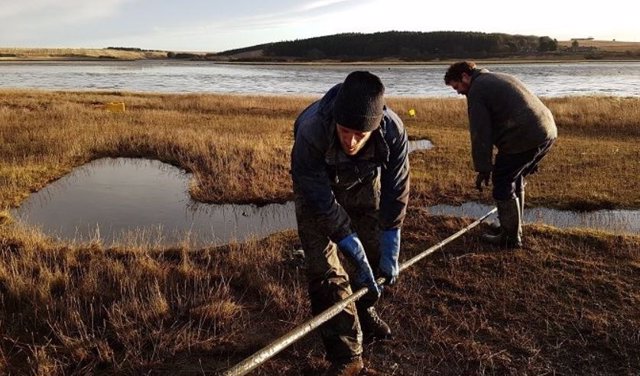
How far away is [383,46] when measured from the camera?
4240 inches

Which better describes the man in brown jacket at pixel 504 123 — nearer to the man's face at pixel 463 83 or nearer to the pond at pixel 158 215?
the man's face at pixel 463 83

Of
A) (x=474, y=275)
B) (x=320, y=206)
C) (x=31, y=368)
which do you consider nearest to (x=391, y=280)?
(x=320, y=206)

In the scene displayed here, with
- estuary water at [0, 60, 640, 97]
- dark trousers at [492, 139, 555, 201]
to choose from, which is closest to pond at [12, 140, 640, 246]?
dark trousers at [492, 139, 555, 201]

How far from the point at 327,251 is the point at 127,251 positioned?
307 centimetres

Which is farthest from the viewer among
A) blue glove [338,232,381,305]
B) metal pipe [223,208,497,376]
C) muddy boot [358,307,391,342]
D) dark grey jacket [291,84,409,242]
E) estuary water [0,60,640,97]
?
estuary water [0,60,640,97]

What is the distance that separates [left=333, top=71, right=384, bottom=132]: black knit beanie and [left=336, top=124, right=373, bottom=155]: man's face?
6cm

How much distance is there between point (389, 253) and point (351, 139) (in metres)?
0.84

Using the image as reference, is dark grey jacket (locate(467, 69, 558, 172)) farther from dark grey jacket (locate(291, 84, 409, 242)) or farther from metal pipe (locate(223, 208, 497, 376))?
metal pipe (locate(223, 208, 497, 376))

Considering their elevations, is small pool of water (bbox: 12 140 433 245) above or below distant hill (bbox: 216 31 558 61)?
below

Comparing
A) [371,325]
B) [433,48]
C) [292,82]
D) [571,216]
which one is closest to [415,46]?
[433,48]

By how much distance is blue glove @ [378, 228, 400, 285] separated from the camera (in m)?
3.25

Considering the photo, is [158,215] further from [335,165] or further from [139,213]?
[335,165]

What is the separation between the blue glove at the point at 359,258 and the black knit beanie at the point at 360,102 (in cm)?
69

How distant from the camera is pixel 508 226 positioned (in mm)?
5520
